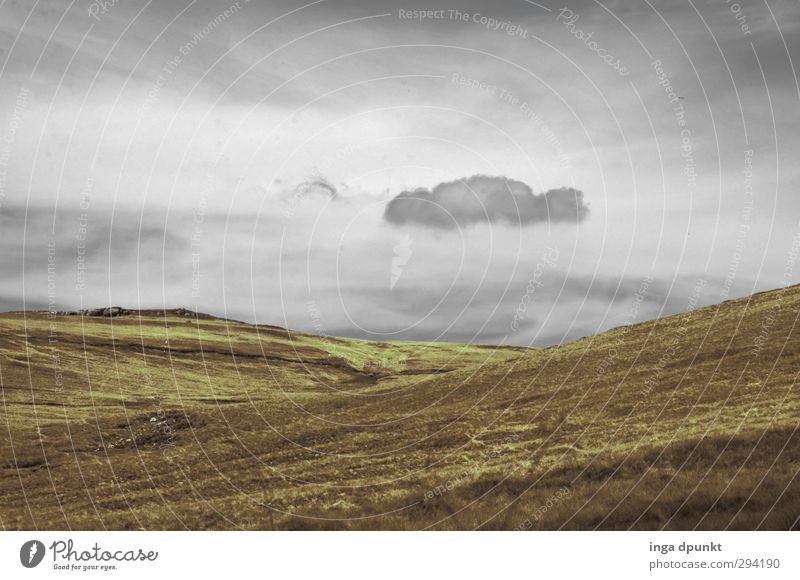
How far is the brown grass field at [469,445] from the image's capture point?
19.6 metres

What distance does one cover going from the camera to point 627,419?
90.3 ft

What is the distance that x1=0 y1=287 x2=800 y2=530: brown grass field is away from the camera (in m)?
19.6
